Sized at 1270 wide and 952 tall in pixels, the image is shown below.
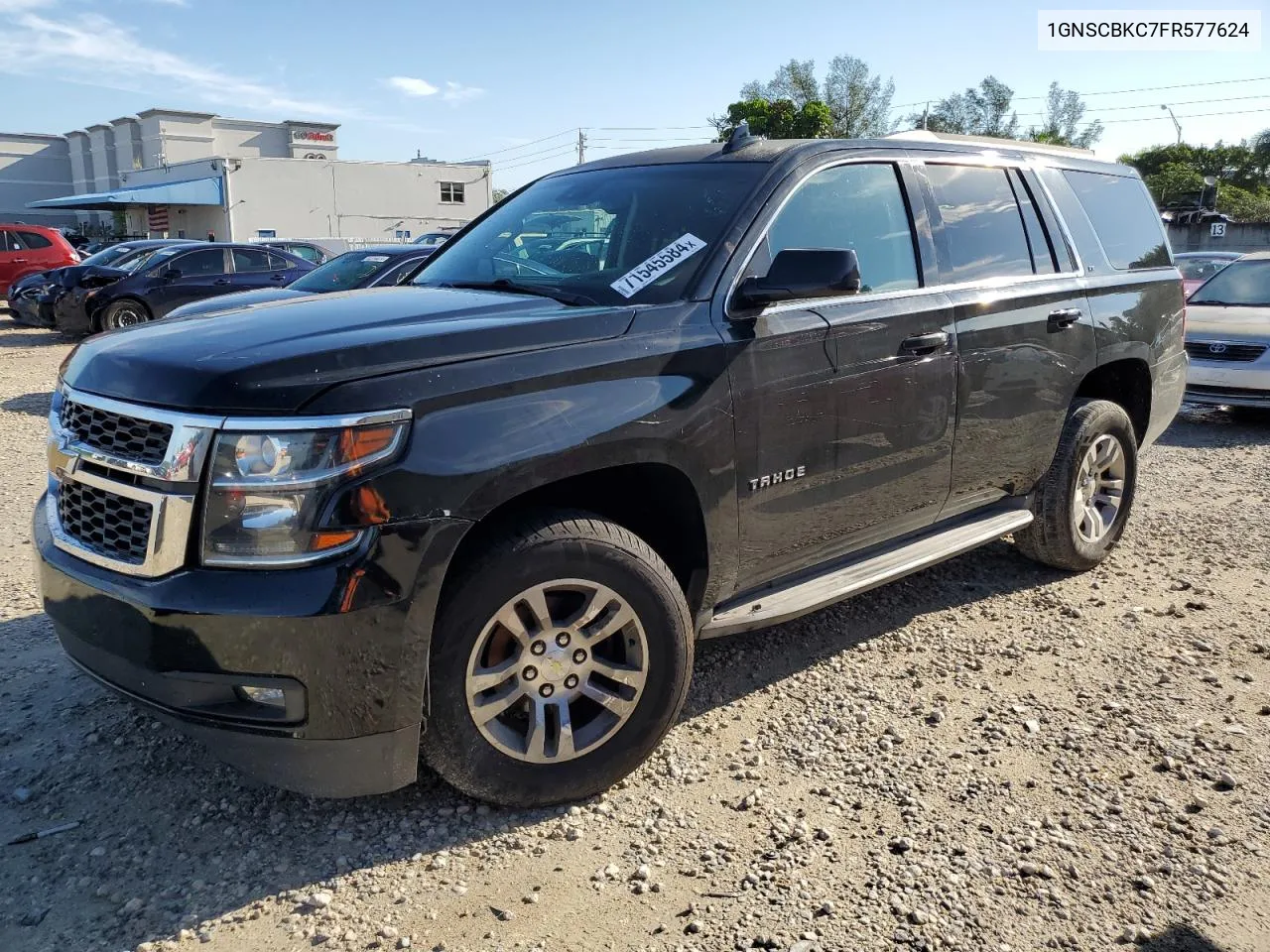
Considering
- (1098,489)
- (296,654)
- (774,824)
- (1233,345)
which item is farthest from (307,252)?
(774,824)

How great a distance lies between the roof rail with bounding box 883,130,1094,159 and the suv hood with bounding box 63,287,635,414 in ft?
6.59

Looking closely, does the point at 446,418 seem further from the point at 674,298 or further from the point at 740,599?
the point at 740,599

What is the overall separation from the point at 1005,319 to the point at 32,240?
20.8 m

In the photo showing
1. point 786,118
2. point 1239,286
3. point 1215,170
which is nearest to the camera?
point 1239,286

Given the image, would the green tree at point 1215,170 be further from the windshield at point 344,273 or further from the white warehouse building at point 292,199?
the windshield at point 344,273

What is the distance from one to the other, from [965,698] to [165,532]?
2.82m

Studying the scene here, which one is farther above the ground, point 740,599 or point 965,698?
point 740,599

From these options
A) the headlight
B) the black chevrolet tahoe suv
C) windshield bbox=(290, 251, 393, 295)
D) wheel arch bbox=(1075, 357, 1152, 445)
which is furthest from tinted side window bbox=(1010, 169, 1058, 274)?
windshield bbox=(290, 251, 393, 295)

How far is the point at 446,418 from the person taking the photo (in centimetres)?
→ 257

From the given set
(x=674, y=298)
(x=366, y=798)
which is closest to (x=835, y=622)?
(x=674, y=298)

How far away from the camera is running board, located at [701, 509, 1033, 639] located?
3.35 meters

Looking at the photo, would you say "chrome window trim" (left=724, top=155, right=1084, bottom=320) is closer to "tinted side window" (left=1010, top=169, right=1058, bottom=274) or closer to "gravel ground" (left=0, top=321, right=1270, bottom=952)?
"tinted side window" (left=1010, top=169, right=1058, bottom=274)

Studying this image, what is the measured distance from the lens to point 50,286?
50.4 feet

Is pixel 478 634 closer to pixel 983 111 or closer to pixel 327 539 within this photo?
pixel 327 539
